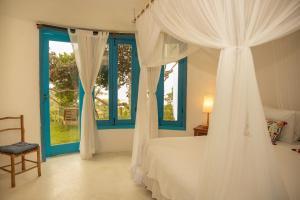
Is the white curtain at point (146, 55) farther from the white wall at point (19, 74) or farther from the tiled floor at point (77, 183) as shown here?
the white wall at point (19, 74)

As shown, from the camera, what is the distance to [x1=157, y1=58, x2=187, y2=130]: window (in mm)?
4203

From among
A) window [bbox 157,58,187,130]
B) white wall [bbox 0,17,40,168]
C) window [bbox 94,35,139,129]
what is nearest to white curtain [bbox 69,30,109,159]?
window [bbox 94,35,139,129]

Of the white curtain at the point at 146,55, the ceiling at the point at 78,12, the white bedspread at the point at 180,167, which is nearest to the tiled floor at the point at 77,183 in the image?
the white curtain at the point at 146,55

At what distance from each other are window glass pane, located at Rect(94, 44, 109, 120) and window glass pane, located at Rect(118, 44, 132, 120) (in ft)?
0.79

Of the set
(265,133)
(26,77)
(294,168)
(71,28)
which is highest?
(71,28)

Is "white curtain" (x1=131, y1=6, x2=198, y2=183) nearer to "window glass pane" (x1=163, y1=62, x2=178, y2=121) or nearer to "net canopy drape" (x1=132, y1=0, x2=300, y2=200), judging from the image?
"window glass pane" (x1=163, y1=62, x2=178, y2=121)

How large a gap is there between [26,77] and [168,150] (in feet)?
7.99

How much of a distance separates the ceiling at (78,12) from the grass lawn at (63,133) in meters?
1.73

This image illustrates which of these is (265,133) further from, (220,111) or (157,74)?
(157,74)

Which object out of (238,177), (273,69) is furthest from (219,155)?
(273,69)

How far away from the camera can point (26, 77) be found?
3.54m

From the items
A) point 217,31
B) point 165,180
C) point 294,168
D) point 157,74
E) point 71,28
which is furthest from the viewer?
point 71,28

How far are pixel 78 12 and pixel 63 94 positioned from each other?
55.0 inches

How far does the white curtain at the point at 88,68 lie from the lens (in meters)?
3.96
